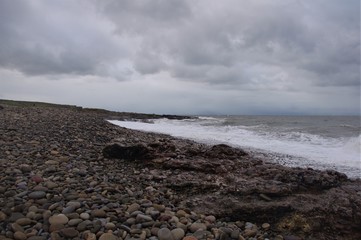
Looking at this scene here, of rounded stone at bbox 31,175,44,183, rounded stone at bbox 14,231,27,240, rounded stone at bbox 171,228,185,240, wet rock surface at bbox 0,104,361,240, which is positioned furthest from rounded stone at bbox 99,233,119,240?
rounded stone at bbox 31,175,44,183

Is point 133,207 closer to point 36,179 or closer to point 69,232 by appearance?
point 69,232

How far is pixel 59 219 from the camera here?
14.5ft

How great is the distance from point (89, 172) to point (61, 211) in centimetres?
204

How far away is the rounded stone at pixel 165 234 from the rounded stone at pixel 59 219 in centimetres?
124

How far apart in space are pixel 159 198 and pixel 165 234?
151 cm

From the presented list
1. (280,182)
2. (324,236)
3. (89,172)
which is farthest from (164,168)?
(324,236)

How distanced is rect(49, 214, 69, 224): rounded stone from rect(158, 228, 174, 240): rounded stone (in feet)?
4.05

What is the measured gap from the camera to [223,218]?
17.5 feet

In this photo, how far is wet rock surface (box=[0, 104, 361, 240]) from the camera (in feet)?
14.6

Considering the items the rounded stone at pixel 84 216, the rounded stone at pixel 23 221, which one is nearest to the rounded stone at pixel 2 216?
the rounded stone at pixel 23 221

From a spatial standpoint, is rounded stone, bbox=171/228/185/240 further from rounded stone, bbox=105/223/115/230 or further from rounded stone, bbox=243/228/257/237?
rounded stone, bbox=243/228/257/237

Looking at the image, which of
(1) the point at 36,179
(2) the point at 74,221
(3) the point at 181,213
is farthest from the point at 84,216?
(1) the point at 36,179

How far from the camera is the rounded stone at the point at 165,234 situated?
4.28 m

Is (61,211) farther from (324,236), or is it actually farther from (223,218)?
(324,236)
